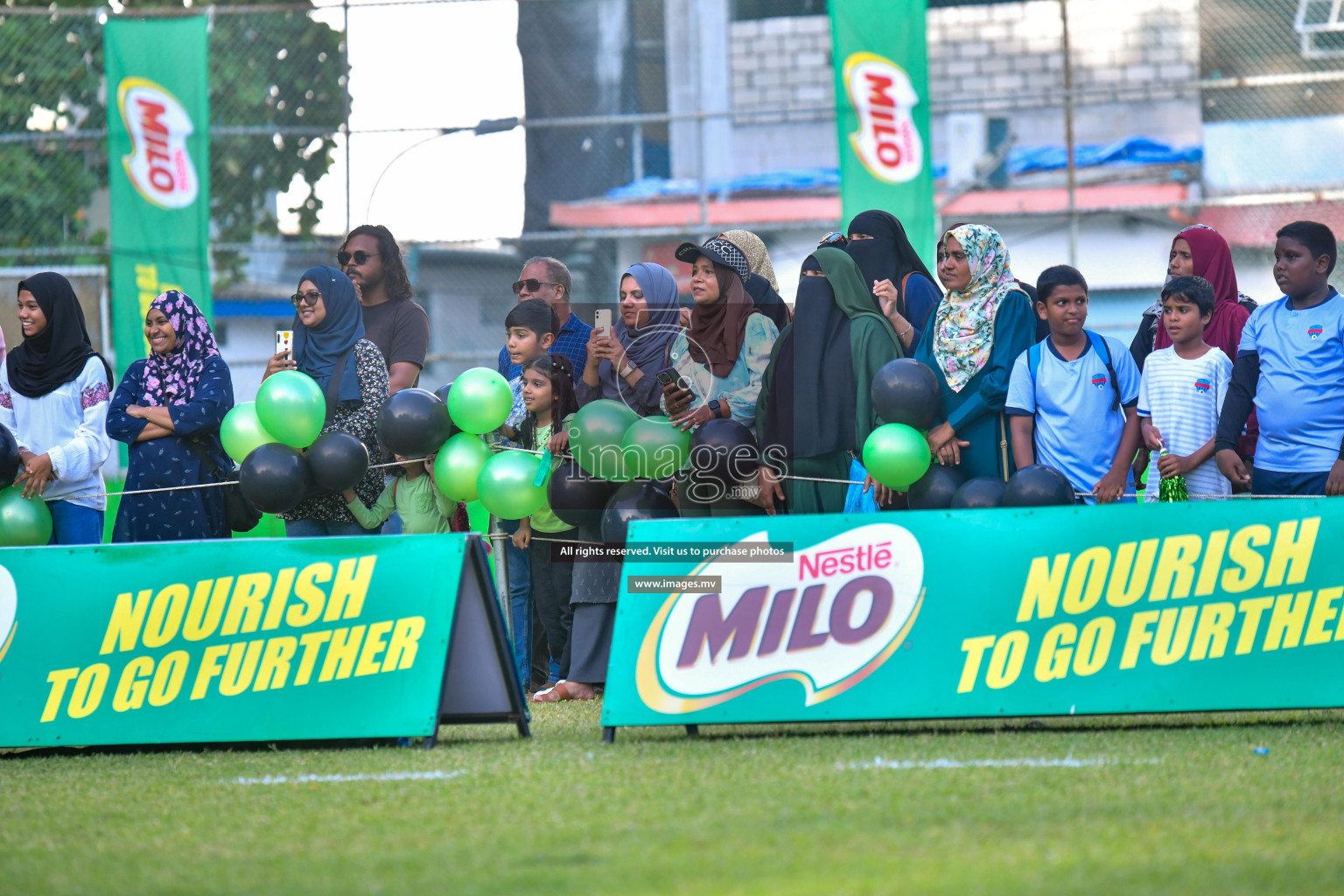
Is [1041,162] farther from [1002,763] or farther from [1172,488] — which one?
[1002,763]

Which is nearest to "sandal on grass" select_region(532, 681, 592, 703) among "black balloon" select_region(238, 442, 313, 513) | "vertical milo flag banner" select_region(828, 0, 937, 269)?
"black balloon" select_region(238, 442, 313, 513)

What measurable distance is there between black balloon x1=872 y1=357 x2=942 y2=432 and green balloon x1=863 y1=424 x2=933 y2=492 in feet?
0.21

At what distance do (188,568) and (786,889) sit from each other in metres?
3.36

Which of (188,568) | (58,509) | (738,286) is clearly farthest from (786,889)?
(58,509)

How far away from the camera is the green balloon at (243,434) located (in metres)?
6.57

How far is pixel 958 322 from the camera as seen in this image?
6410mm

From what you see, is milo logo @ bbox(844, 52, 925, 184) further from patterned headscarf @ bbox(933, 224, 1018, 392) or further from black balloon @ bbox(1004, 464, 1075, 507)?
black balloon @ bbox(1004, 464, 1075, 507)

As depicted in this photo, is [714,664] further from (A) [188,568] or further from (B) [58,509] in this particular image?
(B) [58,509]

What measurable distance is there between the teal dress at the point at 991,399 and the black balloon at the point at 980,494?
0.37 meters

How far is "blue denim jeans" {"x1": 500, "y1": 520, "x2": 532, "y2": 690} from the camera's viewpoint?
7473 mm

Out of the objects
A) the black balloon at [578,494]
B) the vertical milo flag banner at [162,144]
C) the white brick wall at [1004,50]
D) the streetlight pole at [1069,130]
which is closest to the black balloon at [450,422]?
the black balloon at [578,494]

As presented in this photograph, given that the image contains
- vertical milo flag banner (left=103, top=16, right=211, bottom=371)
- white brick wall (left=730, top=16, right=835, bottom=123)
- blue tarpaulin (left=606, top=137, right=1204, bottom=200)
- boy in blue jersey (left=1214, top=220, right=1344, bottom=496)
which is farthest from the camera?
white brick wall (left=730, top=16, right=835, bottom=123)

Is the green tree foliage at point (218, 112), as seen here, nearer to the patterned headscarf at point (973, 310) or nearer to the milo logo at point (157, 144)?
the milo logo at point (157, 144)

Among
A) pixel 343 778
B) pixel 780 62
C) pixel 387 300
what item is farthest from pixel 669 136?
pixel 343 778
